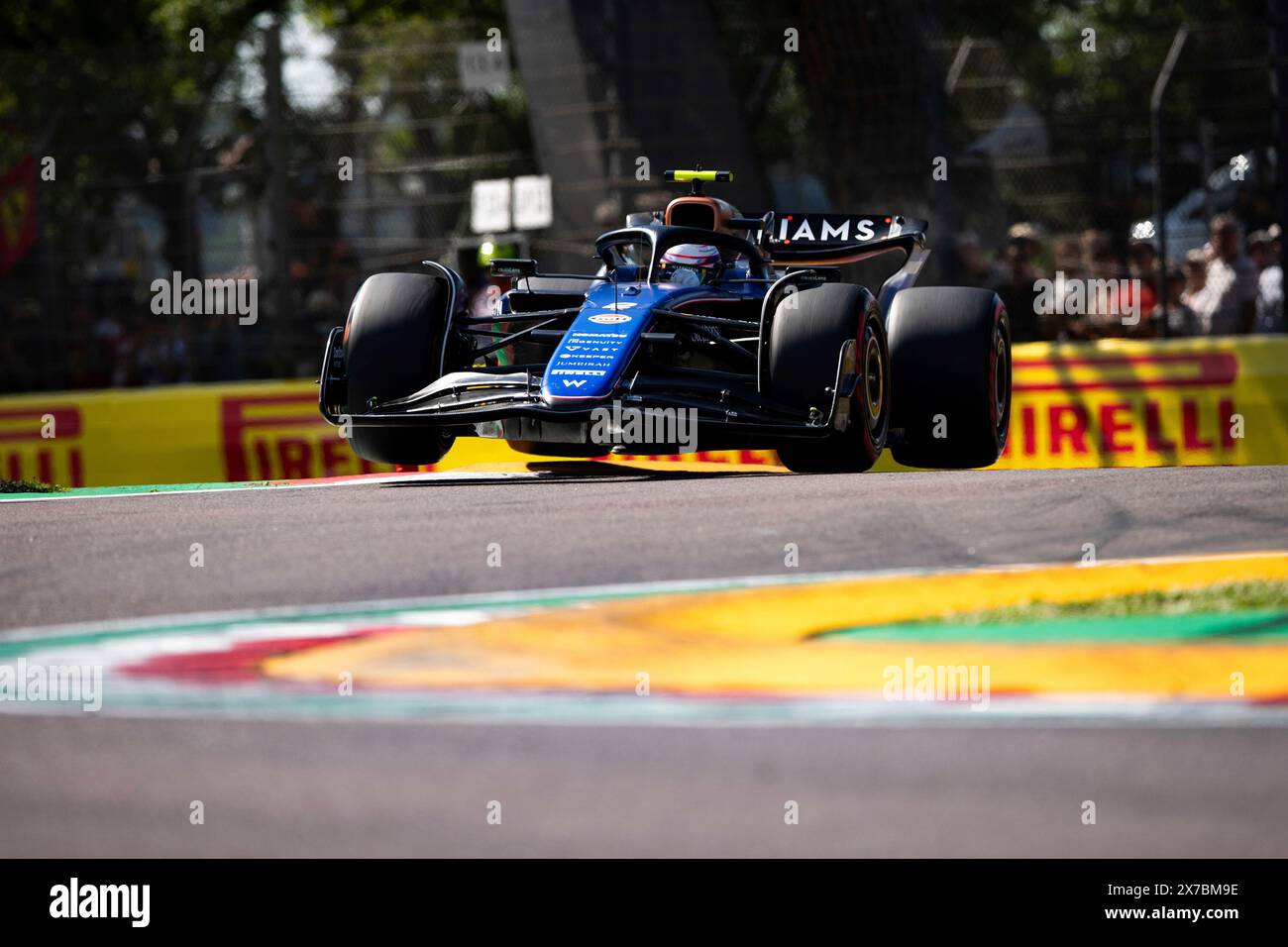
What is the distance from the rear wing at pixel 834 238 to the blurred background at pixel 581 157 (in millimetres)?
2891

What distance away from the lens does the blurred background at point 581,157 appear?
12.1 metres

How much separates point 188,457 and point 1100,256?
5557 millimetres

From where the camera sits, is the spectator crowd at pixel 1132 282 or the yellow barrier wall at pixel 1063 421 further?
the spectator crowd at pixel 1132 282

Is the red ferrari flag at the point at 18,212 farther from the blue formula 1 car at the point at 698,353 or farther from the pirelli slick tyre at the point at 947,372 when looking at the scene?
the pirelli slick tyre at the point at 947,372

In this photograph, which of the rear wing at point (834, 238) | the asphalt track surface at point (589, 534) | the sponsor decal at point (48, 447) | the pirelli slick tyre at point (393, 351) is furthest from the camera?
the sponsor decal at point (48, 447)

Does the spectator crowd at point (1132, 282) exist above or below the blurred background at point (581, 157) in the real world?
below

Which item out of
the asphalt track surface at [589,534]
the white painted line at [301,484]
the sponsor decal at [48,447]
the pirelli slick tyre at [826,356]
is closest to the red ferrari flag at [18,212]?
the sponsor decal at [48,447]

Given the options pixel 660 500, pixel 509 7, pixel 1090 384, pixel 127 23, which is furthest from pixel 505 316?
pixel 127 23

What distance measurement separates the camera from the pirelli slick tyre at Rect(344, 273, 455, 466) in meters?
8.46

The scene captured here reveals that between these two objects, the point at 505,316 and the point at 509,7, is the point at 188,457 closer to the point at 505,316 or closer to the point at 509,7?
the point at 505,316

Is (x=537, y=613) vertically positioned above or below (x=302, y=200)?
→ below

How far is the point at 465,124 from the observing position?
44.4ft
